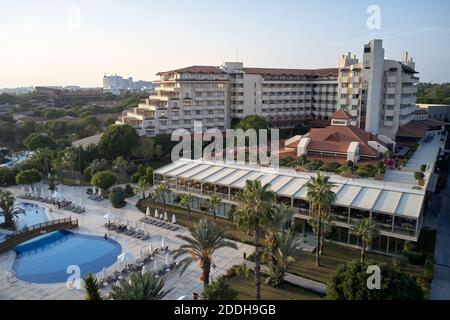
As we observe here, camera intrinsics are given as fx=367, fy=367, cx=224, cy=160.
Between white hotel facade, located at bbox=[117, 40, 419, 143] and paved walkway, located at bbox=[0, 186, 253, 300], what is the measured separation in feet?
106

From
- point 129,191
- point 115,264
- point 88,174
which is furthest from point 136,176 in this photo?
point 115,264

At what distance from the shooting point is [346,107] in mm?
86562

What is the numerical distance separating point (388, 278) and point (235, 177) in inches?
1009

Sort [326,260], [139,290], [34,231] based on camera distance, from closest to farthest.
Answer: [139,290] < [326,260] < [34,231]

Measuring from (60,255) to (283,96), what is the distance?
75.9 meters

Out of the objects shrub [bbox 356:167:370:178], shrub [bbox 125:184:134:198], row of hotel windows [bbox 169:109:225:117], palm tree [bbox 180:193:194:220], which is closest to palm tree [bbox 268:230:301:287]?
palm tree [bbox 180:193:194:220]

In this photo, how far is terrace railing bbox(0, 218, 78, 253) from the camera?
120ft

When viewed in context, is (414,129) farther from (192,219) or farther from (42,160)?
(42,160)

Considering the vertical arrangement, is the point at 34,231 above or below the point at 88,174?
below

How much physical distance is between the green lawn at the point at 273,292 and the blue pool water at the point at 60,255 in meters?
12.8

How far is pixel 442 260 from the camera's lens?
111 ft

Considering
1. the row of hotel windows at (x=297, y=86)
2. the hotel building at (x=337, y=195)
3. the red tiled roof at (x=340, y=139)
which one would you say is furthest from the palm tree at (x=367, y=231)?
the row of hotel windows at (x=297, y=86)
